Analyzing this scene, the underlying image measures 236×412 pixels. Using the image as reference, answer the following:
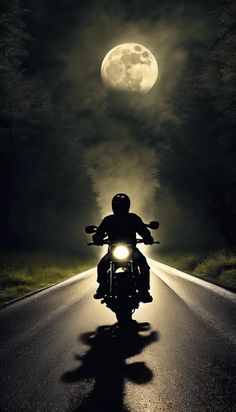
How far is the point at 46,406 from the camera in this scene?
3.29m

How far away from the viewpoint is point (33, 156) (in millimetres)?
31156

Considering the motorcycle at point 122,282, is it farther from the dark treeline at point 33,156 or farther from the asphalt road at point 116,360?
the dark treeline at point 33,156

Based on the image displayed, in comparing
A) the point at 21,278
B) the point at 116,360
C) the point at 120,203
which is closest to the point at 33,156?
the point at 21,278

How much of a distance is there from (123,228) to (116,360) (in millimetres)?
2681

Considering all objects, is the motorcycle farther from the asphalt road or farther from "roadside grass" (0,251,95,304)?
"roadside grass" (0,251,95,304)

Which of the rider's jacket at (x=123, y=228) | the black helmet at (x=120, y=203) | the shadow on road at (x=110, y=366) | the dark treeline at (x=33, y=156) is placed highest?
the dark treeline at (x=33, y=156)

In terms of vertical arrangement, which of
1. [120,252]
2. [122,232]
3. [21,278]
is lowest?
[21,278]

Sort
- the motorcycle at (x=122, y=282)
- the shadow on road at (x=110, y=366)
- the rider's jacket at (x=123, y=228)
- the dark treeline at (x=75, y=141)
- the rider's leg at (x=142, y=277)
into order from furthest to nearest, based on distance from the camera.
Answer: the dark treeline at (x=75, y=141)
the rider's jacket at (x=123, y=228)
the rider's leg at (x=142, y=277)
the motorcycle at (x=122, y=282)
the shadow on road at (x=110, y=366)

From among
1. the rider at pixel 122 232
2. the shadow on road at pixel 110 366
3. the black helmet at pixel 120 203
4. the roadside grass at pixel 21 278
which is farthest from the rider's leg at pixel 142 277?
the roadside grass at pixel 21 278

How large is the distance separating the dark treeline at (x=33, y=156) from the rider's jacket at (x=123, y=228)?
17251 mm

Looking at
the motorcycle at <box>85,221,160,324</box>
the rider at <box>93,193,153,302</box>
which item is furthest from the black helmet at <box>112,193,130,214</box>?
the motorcycle at <box>85,221,160,324</box>

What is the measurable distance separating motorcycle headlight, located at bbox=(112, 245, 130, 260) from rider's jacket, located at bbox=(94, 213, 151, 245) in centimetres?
31

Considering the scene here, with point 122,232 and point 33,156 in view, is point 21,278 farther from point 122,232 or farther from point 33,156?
point 33,156

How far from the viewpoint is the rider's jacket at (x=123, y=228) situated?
6.85 meters
